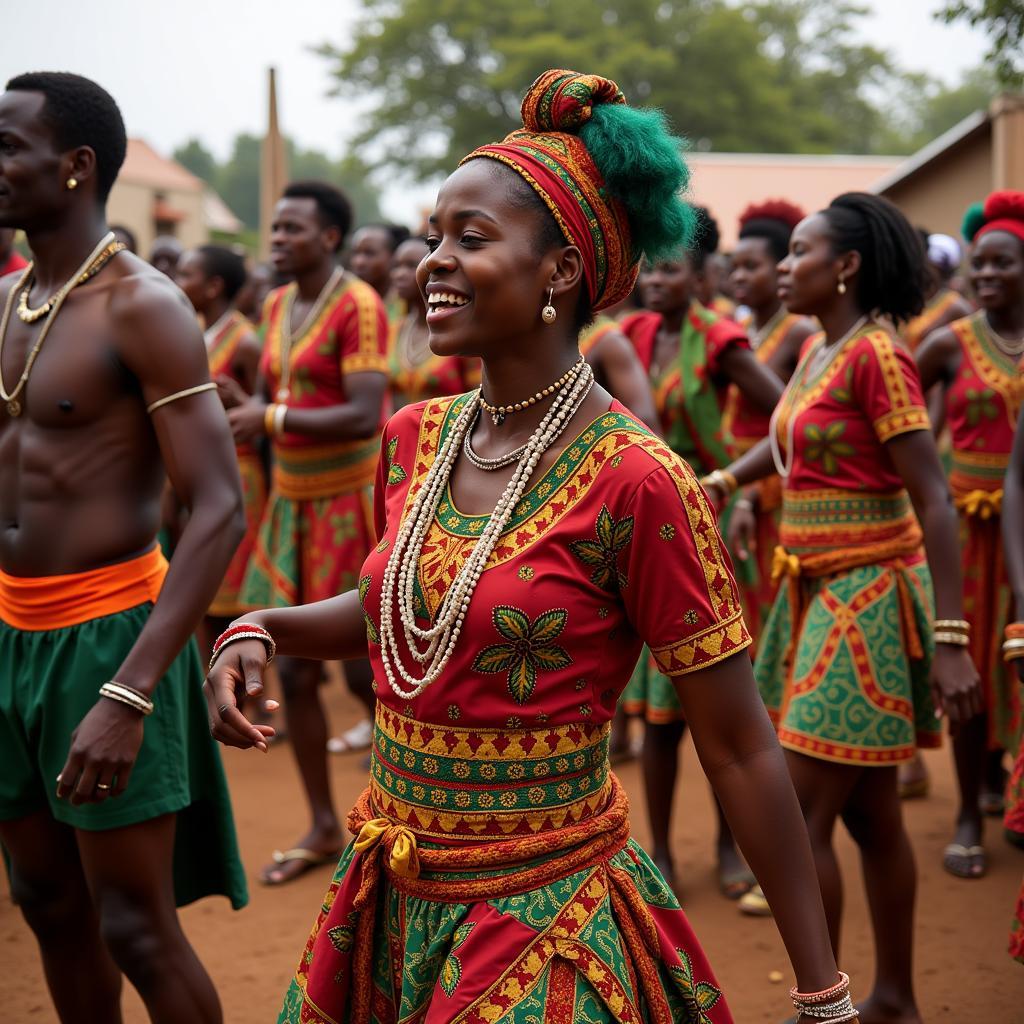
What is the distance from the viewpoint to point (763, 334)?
6227 mm

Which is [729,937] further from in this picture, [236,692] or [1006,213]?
[1006,213]

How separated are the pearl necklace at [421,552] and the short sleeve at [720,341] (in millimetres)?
3167

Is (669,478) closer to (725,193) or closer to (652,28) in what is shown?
(725,193)

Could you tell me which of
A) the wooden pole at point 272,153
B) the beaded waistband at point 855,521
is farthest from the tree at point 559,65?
the beaded waistband at point 855,521

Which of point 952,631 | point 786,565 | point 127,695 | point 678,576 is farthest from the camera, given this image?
point 786,565

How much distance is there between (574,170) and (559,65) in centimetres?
3917

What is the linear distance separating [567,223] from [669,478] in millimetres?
476

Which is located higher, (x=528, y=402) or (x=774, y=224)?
(x=774, y=224)

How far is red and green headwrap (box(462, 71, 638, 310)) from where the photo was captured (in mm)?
2219

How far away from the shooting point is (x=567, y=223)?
222 cm

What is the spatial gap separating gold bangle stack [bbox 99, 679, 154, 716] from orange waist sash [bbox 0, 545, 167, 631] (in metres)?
0.28

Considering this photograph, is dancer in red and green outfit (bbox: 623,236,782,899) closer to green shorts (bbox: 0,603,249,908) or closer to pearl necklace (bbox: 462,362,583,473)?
green shorts (bbox: 0,603,249,908)

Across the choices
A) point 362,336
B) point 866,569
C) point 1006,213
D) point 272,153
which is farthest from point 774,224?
point 272,153

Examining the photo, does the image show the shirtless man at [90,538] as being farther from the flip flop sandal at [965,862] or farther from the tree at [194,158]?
the tree at [194,158]
